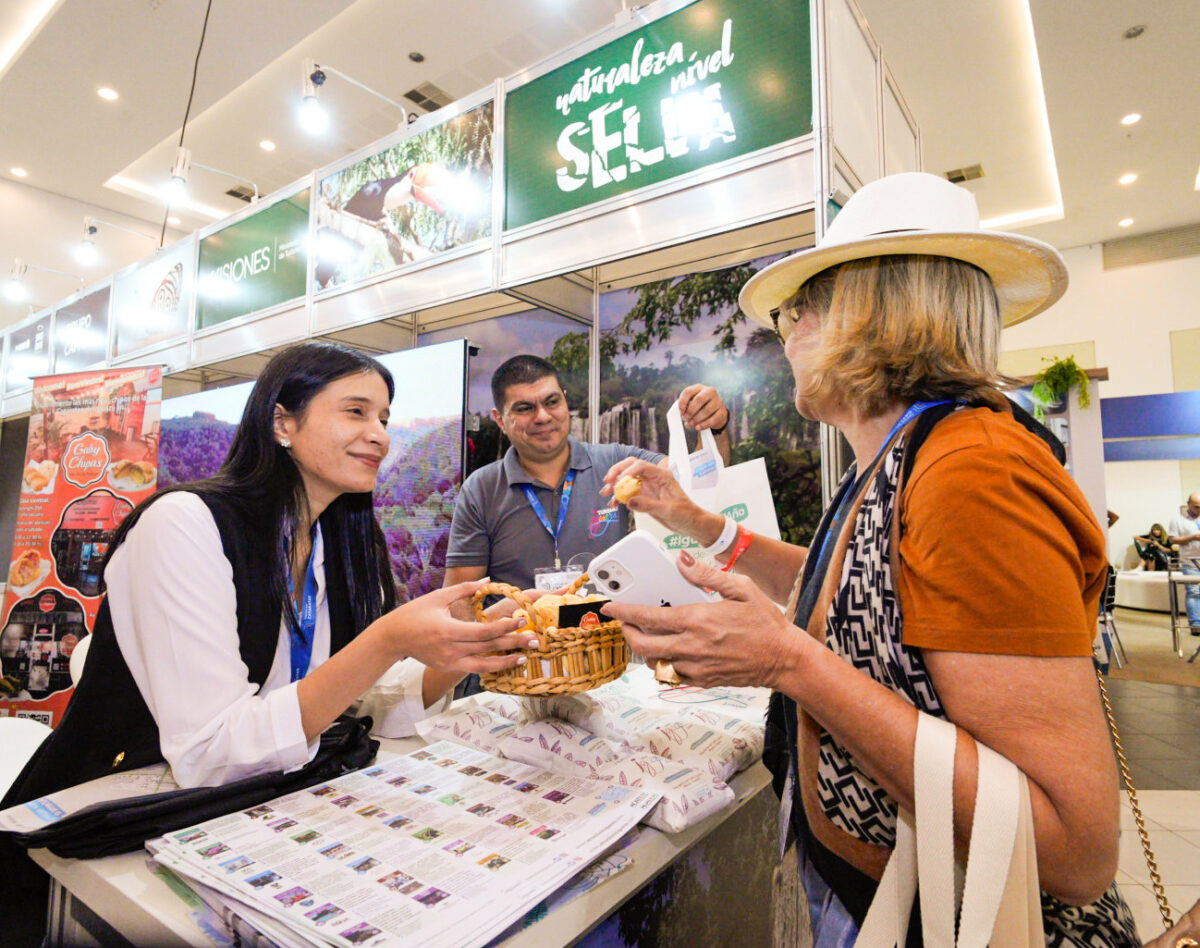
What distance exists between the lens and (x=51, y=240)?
884cm

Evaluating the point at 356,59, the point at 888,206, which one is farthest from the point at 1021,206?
the point at 888,206

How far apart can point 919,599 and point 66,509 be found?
5270 millimetres

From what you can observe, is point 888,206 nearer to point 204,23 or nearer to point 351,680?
point 351,680

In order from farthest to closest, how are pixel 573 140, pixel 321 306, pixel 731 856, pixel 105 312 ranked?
pixel 105 312
pixel 321 306
pixel 573 140
pixel 731 856

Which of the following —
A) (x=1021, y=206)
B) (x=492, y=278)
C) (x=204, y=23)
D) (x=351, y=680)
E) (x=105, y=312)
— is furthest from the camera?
(x=1021, y=206)

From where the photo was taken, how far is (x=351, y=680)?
3.98 ft

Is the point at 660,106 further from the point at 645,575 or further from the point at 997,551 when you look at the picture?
the point at 997,551

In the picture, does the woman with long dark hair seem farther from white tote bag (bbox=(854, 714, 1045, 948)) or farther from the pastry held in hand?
white tote bag (bbox=(854, 714, 1045, 948))

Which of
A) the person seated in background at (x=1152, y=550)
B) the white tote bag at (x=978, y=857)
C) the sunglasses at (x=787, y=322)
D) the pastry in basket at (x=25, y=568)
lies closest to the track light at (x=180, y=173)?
the pastry in basket at (x=25, y=568)

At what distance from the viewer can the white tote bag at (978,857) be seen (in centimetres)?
78

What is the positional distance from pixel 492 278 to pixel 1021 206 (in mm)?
9964

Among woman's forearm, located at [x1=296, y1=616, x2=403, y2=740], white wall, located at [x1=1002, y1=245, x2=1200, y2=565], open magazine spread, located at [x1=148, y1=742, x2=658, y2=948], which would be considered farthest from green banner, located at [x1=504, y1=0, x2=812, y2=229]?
white wall, located at [x1=1002, y1=245, x2=1200, y2=565]

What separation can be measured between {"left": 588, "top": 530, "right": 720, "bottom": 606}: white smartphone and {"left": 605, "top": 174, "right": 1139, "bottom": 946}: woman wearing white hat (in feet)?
0.25

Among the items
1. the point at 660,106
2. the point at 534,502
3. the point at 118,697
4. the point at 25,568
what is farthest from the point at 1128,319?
the point at 25,568
